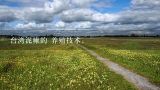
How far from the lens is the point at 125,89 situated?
74.2ft

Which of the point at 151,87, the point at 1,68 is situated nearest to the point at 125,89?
the point at 151,87

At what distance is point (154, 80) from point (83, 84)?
604cm

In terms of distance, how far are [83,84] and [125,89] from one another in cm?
322

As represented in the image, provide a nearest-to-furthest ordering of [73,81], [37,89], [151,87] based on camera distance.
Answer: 1. [37,89]
2. [151,87]
3. [73,81]

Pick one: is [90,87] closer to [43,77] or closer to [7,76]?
[43,77]

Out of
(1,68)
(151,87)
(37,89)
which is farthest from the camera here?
(1,68)

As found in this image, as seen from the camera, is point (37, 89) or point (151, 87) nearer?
point (37, 89)

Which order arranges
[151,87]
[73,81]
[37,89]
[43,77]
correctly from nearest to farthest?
1. [37,89]
2. [151,87]
3. [73,81]
4. [43,77]

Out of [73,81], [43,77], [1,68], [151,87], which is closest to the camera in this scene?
[151,87]

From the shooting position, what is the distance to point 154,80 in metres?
26.7

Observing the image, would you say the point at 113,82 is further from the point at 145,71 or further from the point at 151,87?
the point at 145,71

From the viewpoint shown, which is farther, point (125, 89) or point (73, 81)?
point (73, 81)

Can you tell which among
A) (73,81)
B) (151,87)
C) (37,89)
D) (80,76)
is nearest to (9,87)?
(37,89)

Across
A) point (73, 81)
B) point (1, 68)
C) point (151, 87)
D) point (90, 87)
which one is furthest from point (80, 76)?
point (1, 68)
